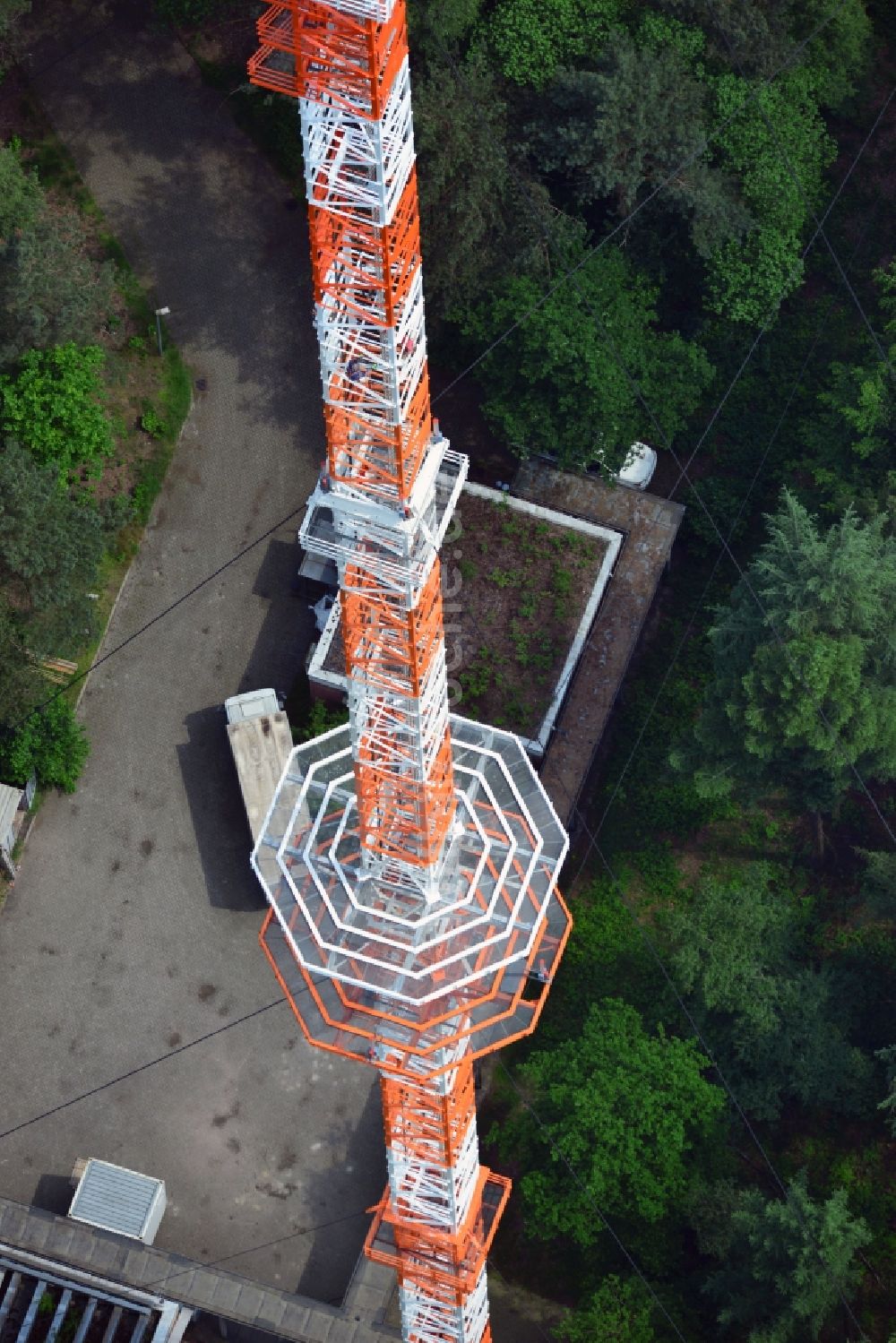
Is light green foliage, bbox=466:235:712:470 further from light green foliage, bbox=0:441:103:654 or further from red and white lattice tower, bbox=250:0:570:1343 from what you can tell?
light green foliage, bbox=0:441:103:654

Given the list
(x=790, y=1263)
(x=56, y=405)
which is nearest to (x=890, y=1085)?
(x=790, y=1263)

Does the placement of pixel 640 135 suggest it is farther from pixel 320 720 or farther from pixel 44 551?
pixel 44 551

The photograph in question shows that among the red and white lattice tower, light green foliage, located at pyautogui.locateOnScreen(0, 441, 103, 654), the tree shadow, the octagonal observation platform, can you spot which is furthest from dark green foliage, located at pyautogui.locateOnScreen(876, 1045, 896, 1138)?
light green foliage, located at pyautogui.locateOnScreen(0, 441, 103, 654)

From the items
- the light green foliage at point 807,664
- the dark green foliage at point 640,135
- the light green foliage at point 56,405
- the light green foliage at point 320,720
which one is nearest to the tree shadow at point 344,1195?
the light green foliage at point 320,720

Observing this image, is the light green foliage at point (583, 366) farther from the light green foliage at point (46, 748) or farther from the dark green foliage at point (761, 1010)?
the light green foliage at point (46, 748)

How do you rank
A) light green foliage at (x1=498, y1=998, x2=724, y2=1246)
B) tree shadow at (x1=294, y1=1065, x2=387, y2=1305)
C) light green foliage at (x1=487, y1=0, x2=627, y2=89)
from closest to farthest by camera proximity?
light green foliage at (x1=498, y1=998, x2=724, y2=1246), tree shadow at (x1=294, y1=1065, x2=387, y2=1305), light green foliage at (x1=487, y1=0, x2=627, y2=89)

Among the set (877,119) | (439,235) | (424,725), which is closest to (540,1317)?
(424,725)

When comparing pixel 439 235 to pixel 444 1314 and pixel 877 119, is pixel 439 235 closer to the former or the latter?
pixel 877 119
